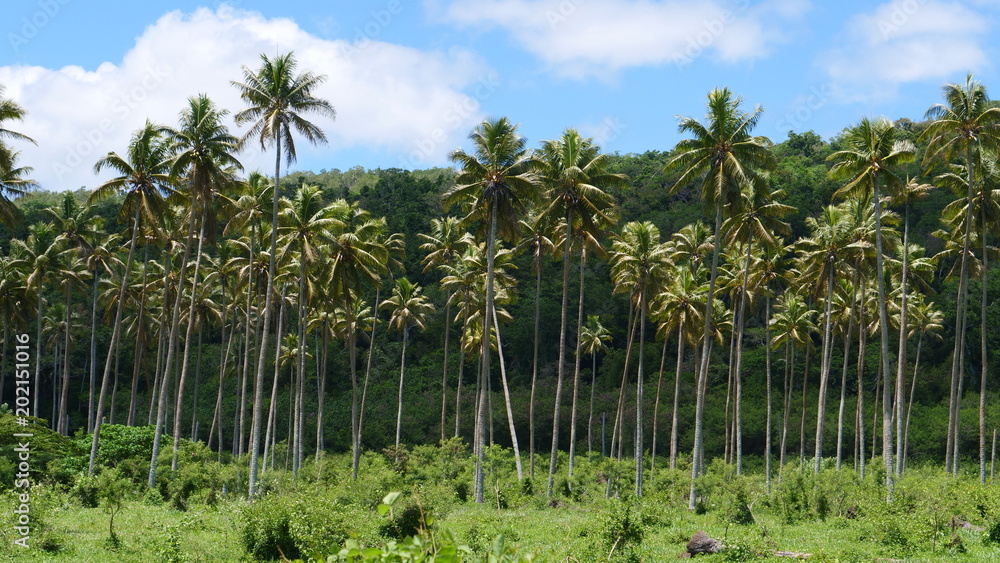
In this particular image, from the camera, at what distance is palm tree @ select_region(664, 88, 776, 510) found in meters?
34.0

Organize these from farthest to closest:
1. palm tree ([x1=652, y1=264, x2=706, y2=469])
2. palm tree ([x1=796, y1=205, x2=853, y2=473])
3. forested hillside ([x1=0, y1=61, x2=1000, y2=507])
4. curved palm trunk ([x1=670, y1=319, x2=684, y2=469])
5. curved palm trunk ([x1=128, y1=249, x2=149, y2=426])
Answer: curved palm trunk ([x1=128, y1=249, x2=149, y2=426])
palm tree ([x1=652, y1=264, x2=706, y2=469])
curved palm trunk ([x1=670, y1=319, x2=684, y2=469])
palm tree ([x1=796, y1=205, x2=853, y2=473])
forested hillside ([x1=0, y1=61, x2=1000, y2=507])

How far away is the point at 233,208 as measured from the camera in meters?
39.0

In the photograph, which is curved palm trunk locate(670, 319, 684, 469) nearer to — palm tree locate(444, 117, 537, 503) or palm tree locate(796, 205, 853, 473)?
palm tree locate(796, 205, 853, 473)

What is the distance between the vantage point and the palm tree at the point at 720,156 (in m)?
34.0

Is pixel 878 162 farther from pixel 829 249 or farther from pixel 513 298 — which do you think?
pixel 513 298

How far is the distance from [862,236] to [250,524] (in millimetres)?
32224

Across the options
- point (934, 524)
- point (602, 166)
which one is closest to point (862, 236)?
point (602, 166)

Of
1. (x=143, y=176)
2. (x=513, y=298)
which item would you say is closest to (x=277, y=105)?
(x=143, y=176)

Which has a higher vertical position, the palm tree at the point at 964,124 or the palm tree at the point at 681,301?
the palm tree at the point at 964,124

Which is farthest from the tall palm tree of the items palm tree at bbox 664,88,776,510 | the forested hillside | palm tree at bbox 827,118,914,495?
palm tree at bbox 827,118,914,495

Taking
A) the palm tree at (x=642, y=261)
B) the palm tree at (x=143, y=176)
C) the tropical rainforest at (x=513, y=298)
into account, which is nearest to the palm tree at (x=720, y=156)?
the tropical rainforest at (x=513, y=298)

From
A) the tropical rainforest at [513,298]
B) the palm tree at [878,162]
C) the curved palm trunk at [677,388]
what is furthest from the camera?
the curved palm trunk at [677,388]

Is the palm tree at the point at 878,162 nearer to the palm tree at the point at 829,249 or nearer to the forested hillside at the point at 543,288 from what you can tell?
the forested hillside at the point at 543,288

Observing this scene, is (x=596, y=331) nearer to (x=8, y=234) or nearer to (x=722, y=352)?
(x=722, y=352)
